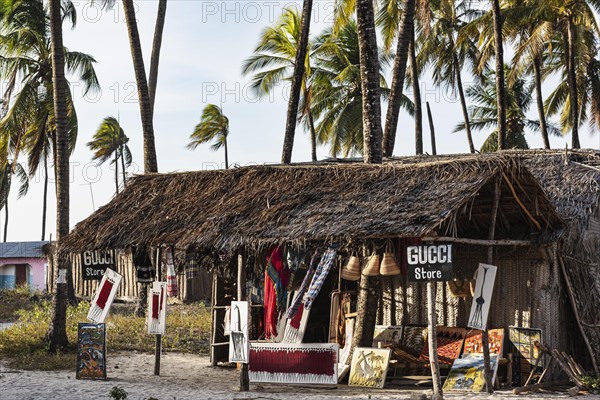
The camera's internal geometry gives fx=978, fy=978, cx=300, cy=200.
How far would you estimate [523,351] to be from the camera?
14.2 meters

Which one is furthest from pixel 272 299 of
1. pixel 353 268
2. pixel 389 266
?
pixel 389 266

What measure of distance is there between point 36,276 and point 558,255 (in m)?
32.6

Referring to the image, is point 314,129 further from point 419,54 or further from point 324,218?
point 324,218

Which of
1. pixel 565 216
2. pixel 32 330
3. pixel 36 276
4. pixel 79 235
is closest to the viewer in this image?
pixel 565 216


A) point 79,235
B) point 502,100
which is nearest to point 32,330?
point 79,235

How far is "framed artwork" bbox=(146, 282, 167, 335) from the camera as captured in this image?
1585cm

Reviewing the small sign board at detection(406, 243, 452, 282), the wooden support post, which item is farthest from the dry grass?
the small sign board at detection(406, 243, 452, 282)

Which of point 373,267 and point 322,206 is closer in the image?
point 373,267

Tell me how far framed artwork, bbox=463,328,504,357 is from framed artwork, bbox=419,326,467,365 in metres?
0.13

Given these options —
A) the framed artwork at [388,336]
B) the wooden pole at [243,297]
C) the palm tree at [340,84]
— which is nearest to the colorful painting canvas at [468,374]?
the framed artwork at [388,336]

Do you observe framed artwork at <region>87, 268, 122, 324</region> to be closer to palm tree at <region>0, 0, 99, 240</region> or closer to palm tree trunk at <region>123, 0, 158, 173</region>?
palm tree trunk at <region>123, 0, 158, 173</region>

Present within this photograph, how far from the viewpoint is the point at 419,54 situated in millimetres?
34000

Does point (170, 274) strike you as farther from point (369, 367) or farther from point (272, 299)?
point (369, 367)

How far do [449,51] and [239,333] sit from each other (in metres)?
22.2
